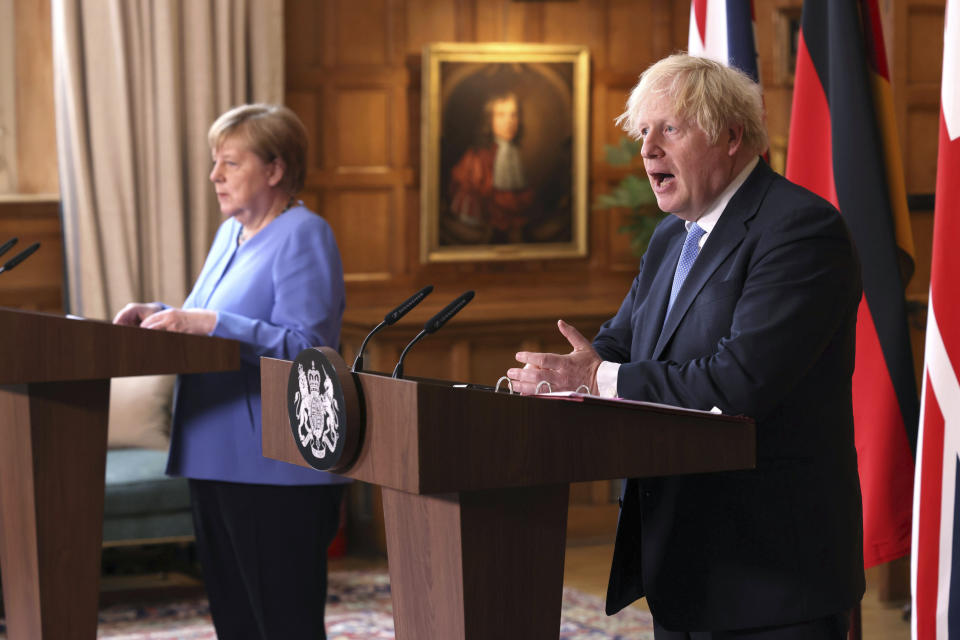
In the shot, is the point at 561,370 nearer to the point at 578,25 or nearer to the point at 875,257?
the point at 875,257

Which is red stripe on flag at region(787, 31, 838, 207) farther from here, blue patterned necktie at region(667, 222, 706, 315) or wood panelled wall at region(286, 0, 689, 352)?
wood panelled wall at region(286, 0, 689, 352)

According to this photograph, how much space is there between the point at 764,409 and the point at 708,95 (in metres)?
0.55

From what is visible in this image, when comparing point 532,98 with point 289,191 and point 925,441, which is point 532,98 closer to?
point 289,191

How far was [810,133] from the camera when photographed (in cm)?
343

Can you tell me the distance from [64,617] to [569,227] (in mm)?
4286

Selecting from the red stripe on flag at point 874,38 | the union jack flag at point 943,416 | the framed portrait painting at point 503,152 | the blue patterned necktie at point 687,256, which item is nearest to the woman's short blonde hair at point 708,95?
the blue patterned necktie at point 687,256

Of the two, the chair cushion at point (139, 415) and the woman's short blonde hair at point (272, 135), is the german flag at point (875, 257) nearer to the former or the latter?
the woman's short blonde hair at point (272, 135)

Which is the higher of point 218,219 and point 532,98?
point 532,98

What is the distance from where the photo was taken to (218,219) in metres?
6.20

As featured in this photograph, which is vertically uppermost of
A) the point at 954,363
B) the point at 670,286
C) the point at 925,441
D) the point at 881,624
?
the point at 670,286

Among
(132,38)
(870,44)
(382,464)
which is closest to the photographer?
(382,464)

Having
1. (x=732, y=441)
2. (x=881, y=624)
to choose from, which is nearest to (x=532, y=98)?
(x=881, y=624)

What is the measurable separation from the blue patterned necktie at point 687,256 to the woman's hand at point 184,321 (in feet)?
4.22

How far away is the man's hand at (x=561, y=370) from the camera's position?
203 cm
